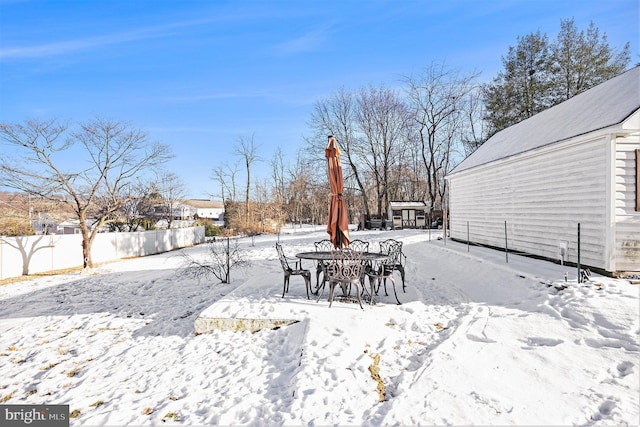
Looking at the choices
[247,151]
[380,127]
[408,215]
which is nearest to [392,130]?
[380,127]

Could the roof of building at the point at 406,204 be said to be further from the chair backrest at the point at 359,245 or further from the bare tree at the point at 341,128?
the chair backrest at the point at 359,245

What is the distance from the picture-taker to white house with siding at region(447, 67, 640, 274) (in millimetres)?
6312

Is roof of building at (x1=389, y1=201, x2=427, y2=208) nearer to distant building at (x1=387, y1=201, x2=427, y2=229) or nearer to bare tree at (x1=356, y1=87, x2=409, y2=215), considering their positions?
distant building at (x1=387, y1=201, x2=427, y2=229)

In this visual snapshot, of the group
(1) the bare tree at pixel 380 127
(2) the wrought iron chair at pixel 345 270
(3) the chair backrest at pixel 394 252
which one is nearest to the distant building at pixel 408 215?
(1) the bare tree at pixel 380 127

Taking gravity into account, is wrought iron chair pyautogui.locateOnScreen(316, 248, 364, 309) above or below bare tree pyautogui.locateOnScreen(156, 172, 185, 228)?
below

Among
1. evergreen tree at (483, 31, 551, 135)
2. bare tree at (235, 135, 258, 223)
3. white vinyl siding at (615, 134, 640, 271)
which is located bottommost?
white vinyl siding at (615, 134, 640, 271)

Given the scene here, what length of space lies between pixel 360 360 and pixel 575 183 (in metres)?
6.61

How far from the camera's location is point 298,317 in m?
5.18

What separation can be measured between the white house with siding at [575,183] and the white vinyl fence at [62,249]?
55.9 feet

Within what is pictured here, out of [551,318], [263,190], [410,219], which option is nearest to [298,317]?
[551,318]

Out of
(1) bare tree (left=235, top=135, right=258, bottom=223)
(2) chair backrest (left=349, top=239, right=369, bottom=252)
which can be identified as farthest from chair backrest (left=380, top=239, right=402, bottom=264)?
(1) bare tree (left=235, top=135, right=258, bottom=223)

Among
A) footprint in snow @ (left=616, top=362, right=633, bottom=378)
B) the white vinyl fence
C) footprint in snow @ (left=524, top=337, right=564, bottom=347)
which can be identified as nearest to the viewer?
footprint in snow @ (left=616, top=362, right=633, bottom=378)

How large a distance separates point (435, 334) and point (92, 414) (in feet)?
13.8

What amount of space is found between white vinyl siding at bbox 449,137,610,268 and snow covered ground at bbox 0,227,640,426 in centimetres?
88
